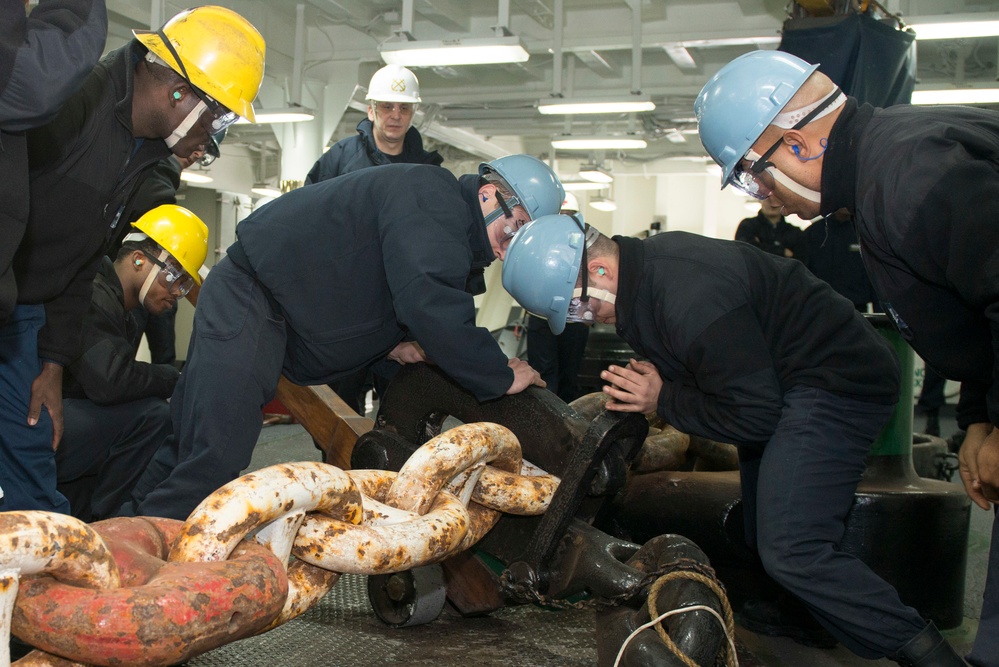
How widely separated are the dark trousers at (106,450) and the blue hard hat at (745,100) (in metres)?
2.34

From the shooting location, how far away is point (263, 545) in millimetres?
1285

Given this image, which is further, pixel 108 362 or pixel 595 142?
pixel 595 142

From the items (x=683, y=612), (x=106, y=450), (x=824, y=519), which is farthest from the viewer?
(x=106, y=450)

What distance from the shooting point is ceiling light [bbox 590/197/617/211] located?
20.9 metres

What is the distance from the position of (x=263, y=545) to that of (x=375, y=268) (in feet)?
3.97

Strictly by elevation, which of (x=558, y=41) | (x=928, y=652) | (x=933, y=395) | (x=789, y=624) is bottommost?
(x=933, y=395)

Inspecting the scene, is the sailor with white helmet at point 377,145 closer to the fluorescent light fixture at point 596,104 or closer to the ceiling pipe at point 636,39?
the ceiling pipe at point 636,39

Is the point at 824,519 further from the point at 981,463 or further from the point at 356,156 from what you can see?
the point at 356,156

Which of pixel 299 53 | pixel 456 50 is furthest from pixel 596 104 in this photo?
pixel 299 53

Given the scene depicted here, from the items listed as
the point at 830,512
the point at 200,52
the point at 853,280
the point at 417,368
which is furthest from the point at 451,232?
the point at 853,280

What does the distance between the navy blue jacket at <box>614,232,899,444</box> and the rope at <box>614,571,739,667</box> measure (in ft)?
1.94

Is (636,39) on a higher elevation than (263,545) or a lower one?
higher

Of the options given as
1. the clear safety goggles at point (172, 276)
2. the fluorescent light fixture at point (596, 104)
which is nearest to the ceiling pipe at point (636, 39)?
the fluorescent light fixture at point (596, 104)

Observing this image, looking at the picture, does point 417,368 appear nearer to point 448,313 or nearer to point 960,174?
point 448,313
